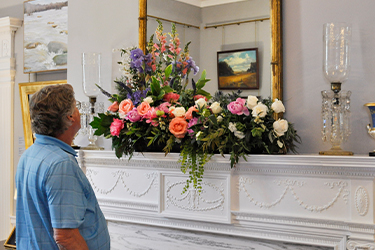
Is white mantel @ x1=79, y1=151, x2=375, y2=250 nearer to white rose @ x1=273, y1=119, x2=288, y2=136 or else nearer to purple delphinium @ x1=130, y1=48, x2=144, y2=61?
white rose @ x1=273, y1=119, x2=288, y2=136

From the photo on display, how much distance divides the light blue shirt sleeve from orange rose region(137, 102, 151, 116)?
82 centimetres

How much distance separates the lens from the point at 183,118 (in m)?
2.17

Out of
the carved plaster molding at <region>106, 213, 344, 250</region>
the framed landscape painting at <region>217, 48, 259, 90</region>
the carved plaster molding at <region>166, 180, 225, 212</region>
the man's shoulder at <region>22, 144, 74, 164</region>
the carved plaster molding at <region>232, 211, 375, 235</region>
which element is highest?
the framed landscape painting at <region>217, 48, 259, 90</region>

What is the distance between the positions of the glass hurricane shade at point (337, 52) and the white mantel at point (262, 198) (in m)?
0.43

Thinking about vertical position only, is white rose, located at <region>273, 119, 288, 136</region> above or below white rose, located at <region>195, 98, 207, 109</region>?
below

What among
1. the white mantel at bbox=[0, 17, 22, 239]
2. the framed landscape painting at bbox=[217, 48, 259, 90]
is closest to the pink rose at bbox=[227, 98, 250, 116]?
the framed landscape painting at bbox=[217, 48, 259, 90]

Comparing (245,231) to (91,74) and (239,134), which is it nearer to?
(239,134)

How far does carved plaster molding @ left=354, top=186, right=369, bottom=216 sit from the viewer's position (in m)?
1.79

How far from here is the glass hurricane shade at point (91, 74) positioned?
9.20 feet

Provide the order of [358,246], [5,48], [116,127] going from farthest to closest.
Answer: [5,48] → [116,127] → [358,246]

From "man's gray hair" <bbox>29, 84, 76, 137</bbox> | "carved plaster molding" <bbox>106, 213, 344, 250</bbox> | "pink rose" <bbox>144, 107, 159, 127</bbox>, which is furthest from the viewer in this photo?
"pink rose" <bbox>144, 107, 159, 127</bbox>

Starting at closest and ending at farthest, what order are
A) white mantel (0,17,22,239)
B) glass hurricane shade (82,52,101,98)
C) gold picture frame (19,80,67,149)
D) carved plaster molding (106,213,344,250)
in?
1. carved plaster molding (106,213,344,250)
2. glass hurricane shade (82,52,101,98)
3. gold picture frame (19,80,67,149)
4. white mantel (0,17,22,239)

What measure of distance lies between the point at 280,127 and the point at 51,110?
109 cm

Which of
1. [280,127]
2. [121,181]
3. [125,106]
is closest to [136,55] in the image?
[125,106]
